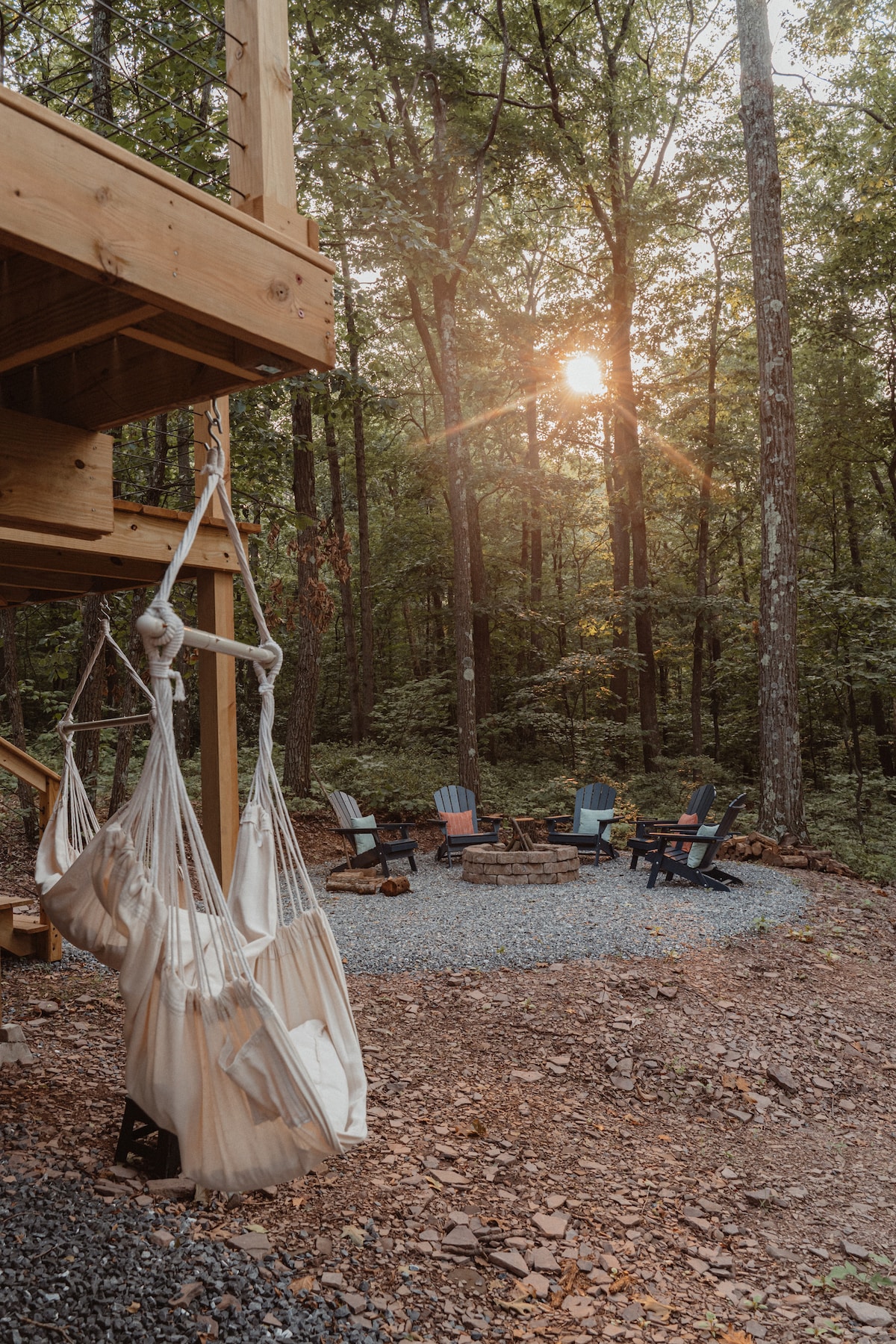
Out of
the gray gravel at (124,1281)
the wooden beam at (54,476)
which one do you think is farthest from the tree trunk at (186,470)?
the gray gravel at (124,1281)

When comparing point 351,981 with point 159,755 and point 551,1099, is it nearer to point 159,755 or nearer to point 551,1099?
point 551,1099

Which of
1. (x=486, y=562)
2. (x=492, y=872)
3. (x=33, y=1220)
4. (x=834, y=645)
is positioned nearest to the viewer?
(x=33, y=1220)

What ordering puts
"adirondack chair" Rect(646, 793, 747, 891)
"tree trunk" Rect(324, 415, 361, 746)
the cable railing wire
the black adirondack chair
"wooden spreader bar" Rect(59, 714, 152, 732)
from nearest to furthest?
"wooden spreader bar" Rect(59, 714, 152, 732), the cable railing wire, "adirondack chair" Rect(646, 793, 747, 891), the black adirondack chair, "tree trunk" Rect(324, 415, 361, 746)

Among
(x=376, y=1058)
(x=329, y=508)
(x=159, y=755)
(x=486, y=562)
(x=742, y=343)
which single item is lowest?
(x=376, y=1058)

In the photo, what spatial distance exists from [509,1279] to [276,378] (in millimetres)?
2382

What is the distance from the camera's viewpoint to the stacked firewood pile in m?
7.35

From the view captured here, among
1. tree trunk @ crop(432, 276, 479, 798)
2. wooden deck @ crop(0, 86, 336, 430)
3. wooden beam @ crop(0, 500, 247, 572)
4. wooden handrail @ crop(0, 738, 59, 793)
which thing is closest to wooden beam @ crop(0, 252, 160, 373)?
wooden deck @ crop(0, 86, 336, 430)

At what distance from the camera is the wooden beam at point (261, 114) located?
181 centimetres

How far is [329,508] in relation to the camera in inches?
644

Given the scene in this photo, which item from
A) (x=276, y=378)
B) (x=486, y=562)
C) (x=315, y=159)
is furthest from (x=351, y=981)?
(x=486, y=562)

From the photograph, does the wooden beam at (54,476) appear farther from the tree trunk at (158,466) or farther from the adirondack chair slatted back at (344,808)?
the adirondack chair slatted back at (344,808)

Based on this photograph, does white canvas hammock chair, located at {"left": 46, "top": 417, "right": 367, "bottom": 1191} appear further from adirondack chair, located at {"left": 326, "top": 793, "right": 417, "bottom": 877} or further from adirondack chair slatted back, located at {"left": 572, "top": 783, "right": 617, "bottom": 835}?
adirondack chair slatted back, located at {"left": 572, "top": 783, "right": 617, "bottom": 835}

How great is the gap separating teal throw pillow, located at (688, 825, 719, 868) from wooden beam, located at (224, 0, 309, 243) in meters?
5.74

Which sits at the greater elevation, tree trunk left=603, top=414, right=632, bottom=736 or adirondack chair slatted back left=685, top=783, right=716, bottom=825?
tree trunk left=603, top=414, right=632, bottom=736
